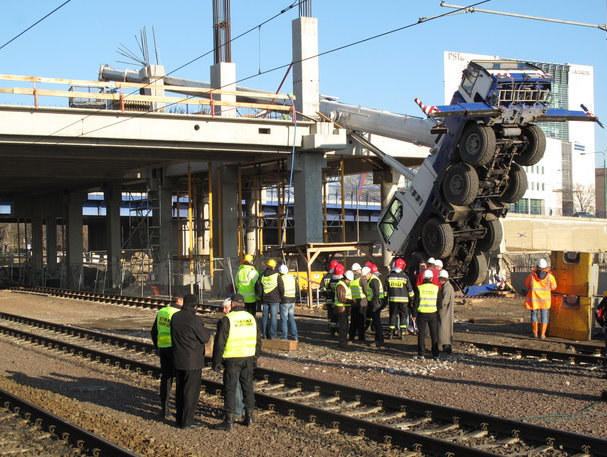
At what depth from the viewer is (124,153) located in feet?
94.2

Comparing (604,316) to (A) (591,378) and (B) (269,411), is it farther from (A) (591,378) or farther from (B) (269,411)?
(B) (269,411)

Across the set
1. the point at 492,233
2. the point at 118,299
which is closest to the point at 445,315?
the point at 492,233

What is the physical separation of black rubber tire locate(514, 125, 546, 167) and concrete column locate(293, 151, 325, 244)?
484 inches

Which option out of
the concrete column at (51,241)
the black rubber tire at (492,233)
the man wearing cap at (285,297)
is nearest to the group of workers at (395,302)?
the man wearing cap at (285,297)

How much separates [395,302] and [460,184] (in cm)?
349

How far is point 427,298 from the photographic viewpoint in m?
14.3

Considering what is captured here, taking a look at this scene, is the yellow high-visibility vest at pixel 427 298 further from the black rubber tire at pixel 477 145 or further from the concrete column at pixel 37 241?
the concrete column at pixel 37 241

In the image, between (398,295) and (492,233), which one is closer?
(398,295)

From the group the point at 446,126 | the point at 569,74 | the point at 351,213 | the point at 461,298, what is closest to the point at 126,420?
the point at 446,126

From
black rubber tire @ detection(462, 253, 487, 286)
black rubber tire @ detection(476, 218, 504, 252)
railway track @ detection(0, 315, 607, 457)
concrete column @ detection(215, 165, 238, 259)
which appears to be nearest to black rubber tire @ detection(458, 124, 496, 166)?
black rubber tire @ detection(476, 218, 504, 252)

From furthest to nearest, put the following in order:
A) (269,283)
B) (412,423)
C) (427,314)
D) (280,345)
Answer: (269,283) → (280,345) → (427,314) → (412,423)

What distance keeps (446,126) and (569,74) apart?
147442 mm

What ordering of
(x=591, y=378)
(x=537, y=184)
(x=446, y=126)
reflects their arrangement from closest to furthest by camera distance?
(x=591, y=378) < (x=446, y=126) < (x=537, y=184)

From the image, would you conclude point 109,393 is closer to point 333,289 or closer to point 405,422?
point 405,422
